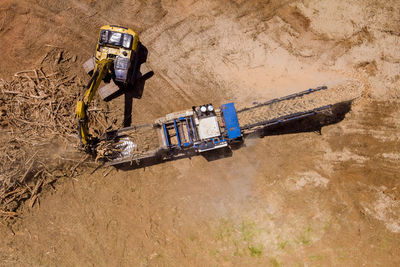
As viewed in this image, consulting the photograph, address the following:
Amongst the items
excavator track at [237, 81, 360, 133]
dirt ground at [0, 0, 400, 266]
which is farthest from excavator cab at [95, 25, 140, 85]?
excavator track at [237, 81, 360, 133]

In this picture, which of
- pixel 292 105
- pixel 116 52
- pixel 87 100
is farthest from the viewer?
pixel 292 105

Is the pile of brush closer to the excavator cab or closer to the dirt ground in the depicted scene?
the dirt ground

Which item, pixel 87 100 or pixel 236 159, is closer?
pixel 87 100

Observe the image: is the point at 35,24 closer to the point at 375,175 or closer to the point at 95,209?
the point at 95,209

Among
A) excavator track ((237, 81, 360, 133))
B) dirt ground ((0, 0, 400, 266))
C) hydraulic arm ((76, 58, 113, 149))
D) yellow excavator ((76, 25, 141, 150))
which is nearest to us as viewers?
hydraulic arm ((76, 58, 113, 149))

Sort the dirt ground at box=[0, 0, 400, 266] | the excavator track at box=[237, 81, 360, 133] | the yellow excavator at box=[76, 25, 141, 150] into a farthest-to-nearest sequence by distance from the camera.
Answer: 1. the dirt ground at box=[0, 0, 400, 266]
2. the excavator track at box=[237, 81, 360, 133]
3. the yellow excavator at box=[76, 25, 141, 150]

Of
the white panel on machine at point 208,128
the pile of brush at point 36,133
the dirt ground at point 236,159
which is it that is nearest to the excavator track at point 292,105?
the dirt ground at point 236,159

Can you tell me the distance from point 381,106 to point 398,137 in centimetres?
174

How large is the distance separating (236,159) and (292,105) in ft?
12.4

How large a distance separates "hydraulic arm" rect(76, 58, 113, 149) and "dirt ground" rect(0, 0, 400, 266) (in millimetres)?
2067

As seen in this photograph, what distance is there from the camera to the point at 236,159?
1427 centimetres

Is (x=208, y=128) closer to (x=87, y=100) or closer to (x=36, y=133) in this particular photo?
(x=87, y=100)

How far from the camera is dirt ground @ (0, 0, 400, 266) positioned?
45.8 ft

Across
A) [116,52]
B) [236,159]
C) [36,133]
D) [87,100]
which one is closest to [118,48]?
[116,52]
